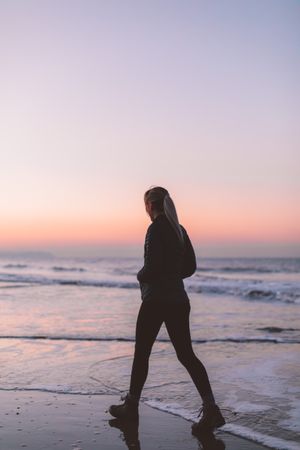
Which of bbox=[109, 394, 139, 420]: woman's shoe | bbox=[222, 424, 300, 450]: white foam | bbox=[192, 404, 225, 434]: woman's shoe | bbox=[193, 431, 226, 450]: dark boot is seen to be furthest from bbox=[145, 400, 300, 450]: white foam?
bbox=[109, 394, 139, 420]: woman's shoe

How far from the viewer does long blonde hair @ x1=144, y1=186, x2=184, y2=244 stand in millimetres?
4230

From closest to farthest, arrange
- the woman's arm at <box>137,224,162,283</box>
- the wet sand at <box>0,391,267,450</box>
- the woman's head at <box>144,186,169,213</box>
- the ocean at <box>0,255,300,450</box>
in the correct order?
the wet sand at <box>0,391,267,450</box>, the woman's arm at <box>137,224,162,283</box>, the woman's head at <box>144,186,169,213</box>, the ocean at <box>0,255,300,450</box>

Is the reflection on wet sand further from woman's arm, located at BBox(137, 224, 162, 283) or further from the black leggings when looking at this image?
woman's arm, located at BBox(137, 224, 162, 283)

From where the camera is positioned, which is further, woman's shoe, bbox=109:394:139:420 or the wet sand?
woman's shoe, bbox=109:394:139:420

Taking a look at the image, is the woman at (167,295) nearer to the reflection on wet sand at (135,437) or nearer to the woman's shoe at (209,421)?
the woman's shoe at (209,421)

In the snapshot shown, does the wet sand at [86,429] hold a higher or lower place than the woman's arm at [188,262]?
lower

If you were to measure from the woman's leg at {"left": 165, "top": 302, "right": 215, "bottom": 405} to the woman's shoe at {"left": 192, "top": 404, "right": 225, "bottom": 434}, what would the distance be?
2.2 inches

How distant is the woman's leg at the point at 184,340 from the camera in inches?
164

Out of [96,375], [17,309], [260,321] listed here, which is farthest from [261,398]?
[17,309]

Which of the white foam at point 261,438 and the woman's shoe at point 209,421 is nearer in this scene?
the white foam at point 261,438

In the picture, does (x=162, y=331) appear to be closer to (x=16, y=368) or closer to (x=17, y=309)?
(x=16, y=368)

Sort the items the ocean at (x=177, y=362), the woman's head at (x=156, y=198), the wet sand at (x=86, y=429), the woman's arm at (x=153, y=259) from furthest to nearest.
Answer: the ocean at (x=177, y=362) → the woman's head at (x=156, y=198) → the woman's arm at (x=153, y=259) → the wet sand at (x=86, y=429)

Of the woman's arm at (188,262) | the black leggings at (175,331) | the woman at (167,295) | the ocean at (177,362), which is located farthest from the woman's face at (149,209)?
the ocean at (177,362)

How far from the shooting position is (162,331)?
10.3 meters
